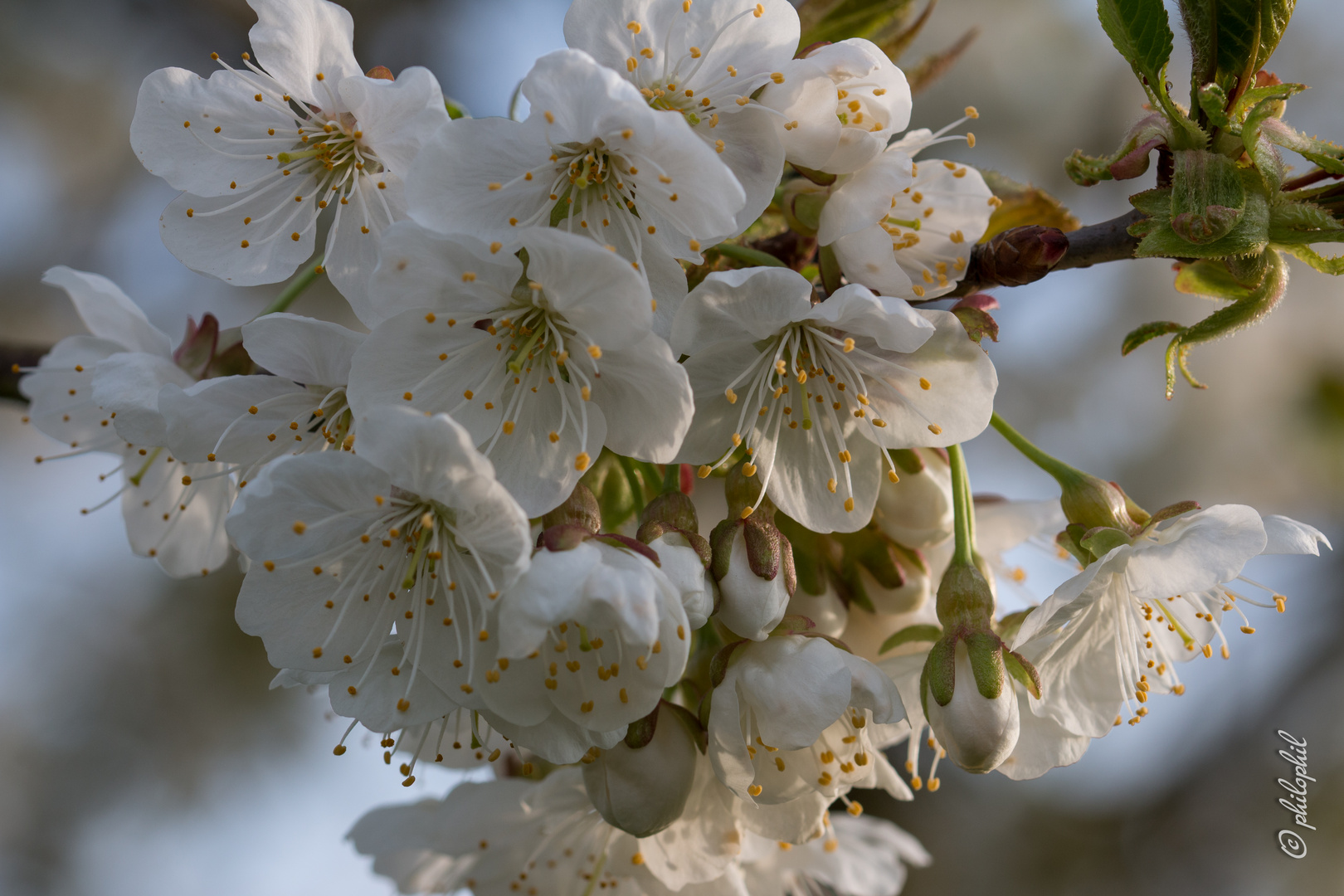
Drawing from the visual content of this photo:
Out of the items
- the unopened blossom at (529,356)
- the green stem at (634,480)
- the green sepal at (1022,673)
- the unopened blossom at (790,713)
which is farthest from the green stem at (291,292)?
the green sepal at (1022,673)

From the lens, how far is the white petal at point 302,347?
1160mm

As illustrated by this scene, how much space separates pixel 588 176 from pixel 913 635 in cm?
83

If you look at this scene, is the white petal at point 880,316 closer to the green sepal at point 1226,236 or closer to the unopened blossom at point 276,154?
the green sepal at point 1226,236

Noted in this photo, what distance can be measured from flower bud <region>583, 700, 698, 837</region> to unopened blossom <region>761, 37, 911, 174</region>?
778 millimetres

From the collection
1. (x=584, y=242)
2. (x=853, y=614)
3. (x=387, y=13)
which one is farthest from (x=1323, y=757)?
(x=387, y=13)

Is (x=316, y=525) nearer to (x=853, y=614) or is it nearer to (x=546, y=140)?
(x=546, y=140)

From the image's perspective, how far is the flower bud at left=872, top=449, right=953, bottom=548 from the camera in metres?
1.40

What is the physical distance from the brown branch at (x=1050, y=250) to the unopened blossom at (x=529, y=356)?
503 mm

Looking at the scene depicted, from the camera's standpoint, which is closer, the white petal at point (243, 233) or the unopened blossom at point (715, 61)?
the unopened blossom at point (715, 61)

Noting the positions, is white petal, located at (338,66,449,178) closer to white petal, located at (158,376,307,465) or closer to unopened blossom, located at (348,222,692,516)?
unopened blossom, located at (348,222,692,516)

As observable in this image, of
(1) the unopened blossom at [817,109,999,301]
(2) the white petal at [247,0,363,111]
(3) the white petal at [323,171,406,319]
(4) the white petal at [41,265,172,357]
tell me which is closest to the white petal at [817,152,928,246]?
(1) the unopened blossom at [817,109,999,301]

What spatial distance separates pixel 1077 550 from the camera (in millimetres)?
1243

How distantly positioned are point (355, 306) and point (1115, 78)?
450 centimetres

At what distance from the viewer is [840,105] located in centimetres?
122
